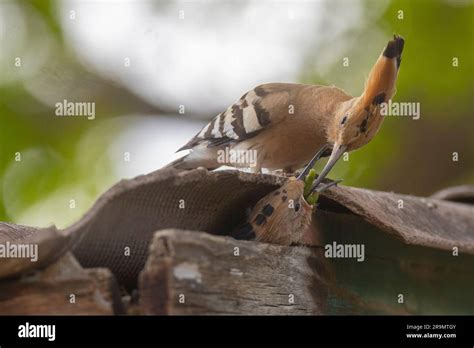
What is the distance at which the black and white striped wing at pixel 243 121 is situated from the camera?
4207mm

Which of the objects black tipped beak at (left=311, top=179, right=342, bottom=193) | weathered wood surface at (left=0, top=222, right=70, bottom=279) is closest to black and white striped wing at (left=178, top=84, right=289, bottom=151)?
black tipped beak at (left=311, top=179, right=342, bottom=193)

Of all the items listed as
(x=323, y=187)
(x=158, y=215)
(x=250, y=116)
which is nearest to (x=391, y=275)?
(x=323, y=187)

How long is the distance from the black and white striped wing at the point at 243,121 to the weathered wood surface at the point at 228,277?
1446 millimetres

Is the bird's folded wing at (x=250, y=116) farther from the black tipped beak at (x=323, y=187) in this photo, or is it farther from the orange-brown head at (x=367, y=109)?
the black tipped beak at (x=323, y=187)

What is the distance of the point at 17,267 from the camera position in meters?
2.30

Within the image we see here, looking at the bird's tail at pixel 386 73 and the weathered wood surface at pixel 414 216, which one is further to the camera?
the bird's tail at pixel 386 73

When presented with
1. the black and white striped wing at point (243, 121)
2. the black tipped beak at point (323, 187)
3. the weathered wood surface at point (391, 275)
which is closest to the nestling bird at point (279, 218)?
the black tipped beak at point (323, 187)

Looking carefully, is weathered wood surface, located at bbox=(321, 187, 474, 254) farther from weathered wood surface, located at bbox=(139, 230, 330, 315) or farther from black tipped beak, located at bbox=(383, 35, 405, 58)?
black tipped beak, located at bbox=(383, 35, 405, 58)

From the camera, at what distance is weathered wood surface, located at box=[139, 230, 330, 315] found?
214cm

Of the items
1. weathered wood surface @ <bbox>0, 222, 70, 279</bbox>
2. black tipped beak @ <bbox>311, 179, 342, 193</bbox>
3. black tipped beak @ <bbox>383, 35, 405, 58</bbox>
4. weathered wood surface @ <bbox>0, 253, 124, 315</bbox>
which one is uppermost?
black tipped beak @ <bbox>383, 35, 405, 58</bbox>

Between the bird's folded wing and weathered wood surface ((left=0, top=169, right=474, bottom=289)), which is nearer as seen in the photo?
weathered wood surface ((left=0, top=169, right=474, bottom=289))

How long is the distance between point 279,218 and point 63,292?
72 centimetres

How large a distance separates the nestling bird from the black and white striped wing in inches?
60.2
